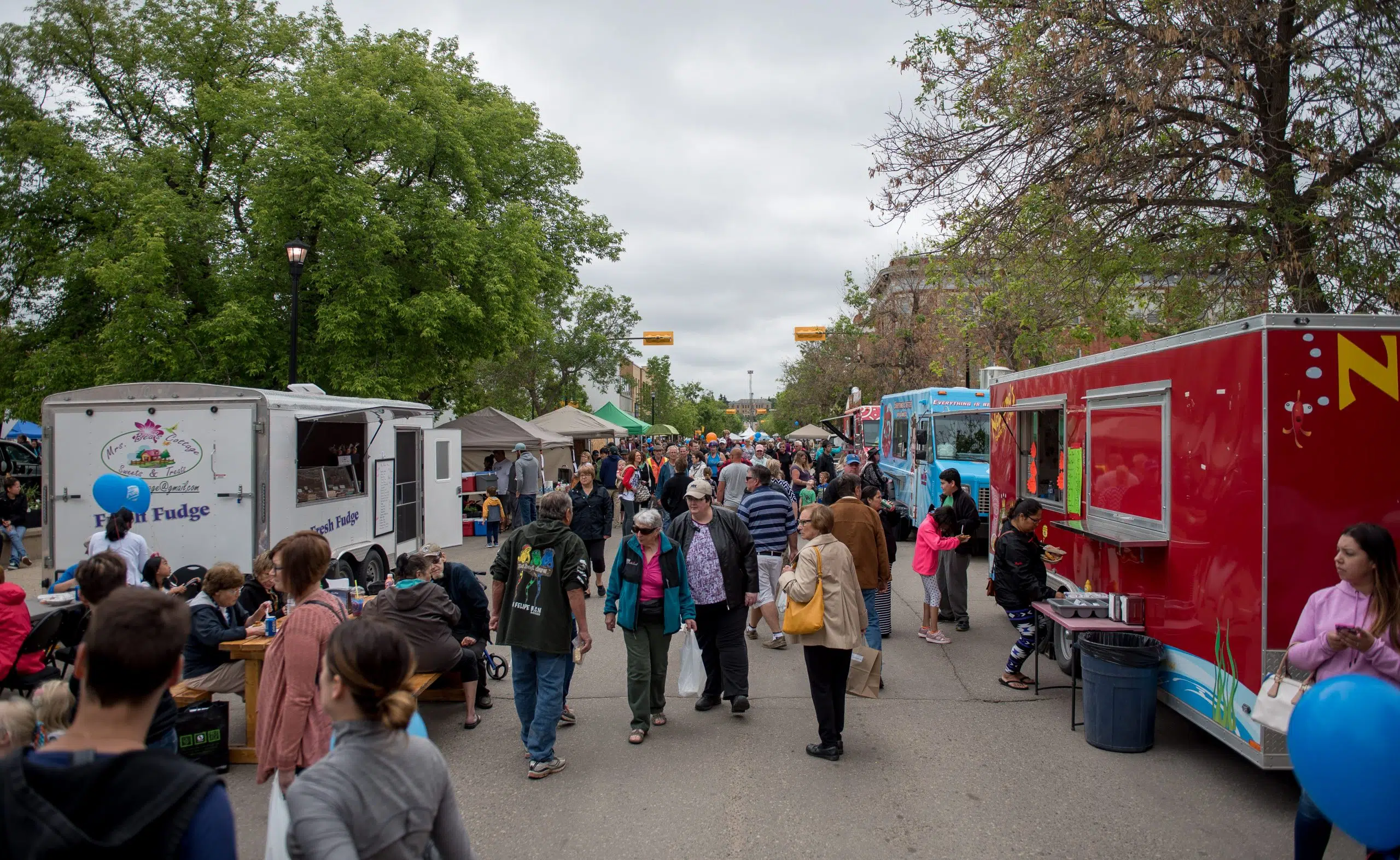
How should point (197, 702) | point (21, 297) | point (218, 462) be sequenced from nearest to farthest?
point (197, 702) < point (218, 462) < point (21, 297)

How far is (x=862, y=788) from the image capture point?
5.41m

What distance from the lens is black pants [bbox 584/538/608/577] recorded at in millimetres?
10781

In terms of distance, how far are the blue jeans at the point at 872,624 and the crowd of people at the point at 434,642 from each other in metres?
0.05

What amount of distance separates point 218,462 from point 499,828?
588 cm

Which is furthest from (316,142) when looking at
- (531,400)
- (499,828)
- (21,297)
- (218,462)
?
(531,400)

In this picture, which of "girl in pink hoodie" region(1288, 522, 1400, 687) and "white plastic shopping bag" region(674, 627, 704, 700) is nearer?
"girl in pink hoodie" region(1288, 522, 1400, 687)

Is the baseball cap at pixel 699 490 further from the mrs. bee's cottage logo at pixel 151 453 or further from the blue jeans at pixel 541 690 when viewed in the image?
the mrs. bee's cottage logo at pixel 151 453

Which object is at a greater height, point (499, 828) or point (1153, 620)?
point (1153, 620)

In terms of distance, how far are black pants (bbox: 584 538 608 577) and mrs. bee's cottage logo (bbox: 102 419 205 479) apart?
4.39 m

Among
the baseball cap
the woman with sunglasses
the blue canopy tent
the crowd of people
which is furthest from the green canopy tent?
the baseball cap

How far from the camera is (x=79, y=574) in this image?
5238 millimetres

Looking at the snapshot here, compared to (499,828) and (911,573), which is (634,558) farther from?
(911,573)

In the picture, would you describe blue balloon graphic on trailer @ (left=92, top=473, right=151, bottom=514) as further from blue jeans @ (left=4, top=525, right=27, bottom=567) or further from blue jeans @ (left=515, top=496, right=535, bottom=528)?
blue jeans @ (left=4, top=525, right=27, bottom=567)

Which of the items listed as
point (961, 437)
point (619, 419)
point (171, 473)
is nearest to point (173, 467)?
point (171, 473)
